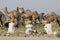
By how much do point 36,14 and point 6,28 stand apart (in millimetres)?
3480

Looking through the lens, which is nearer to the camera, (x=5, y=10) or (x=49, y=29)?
(x=49, y=29)

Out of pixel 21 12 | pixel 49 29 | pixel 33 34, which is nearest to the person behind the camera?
pixel 33 34

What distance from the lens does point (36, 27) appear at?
86.2 ft

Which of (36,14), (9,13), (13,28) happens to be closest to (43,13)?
(36,14)

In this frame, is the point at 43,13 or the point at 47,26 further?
the point at 43,13

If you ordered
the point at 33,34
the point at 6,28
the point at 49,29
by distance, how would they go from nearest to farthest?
the point at 33,34
the point at 49,29
the point at 6,28

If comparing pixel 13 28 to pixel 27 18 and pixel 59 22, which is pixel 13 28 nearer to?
pixel 27 18

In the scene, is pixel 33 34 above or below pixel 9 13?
below

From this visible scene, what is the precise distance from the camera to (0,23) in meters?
26.6

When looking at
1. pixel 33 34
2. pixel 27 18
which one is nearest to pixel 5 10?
pixel 27 18

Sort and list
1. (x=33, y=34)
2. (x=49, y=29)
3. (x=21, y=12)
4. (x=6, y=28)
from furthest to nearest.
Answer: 1. (x=21, y=12)
2. (x=6, y=28)
3. (x=49, y=29)
4. (x=33, y=34)

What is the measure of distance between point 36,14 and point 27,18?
3.61 feet

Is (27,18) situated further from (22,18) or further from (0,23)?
(0,23)

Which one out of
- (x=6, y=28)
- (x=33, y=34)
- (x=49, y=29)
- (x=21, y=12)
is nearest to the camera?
(x=33, y=34)
